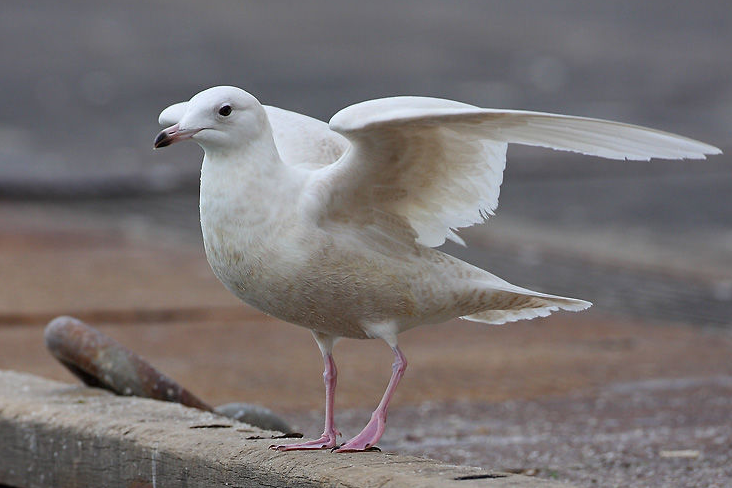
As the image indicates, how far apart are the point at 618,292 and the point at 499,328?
1238 millimetres

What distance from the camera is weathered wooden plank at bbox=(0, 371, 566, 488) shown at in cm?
405

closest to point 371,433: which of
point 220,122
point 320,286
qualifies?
point 320,286

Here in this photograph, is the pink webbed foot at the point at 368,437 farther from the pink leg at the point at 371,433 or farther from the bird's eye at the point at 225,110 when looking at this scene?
the bird's eye at the point at 225,110

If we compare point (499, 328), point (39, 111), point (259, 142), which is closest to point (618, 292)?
point (499, 328)

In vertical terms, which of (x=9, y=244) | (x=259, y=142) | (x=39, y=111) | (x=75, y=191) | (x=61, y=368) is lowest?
(x=61, y=368)

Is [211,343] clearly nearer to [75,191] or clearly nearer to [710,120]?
[75,191]

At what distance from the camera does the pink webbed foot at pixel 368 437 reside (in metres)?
4.39

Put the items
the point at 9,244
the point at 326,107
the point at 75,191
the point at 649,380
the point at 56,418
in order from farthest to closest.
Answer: the point at 326,107 < the point at 75,191 < the point at 9,244 < the point at 649,380 < the point at 56,418

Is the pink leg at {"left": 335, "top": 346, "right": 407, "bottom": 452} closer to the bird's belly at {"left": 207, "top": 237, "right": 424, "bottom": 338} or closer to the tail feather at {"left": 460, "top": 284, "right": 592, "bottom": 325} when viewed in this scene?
the bird's belly at {"left": 207, "top": 237, "right": 424, "bottom": 338}

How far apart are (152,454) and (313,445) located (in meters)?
0.65

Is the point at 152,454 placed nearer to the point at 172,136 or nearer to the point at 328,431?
the point at 328,431

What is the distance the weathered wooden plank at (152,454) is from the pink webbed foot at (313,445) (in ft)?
0.14

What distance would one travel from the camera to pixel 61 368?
298 inches

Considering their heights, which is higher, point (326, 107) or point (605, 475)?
point (326, 107)
